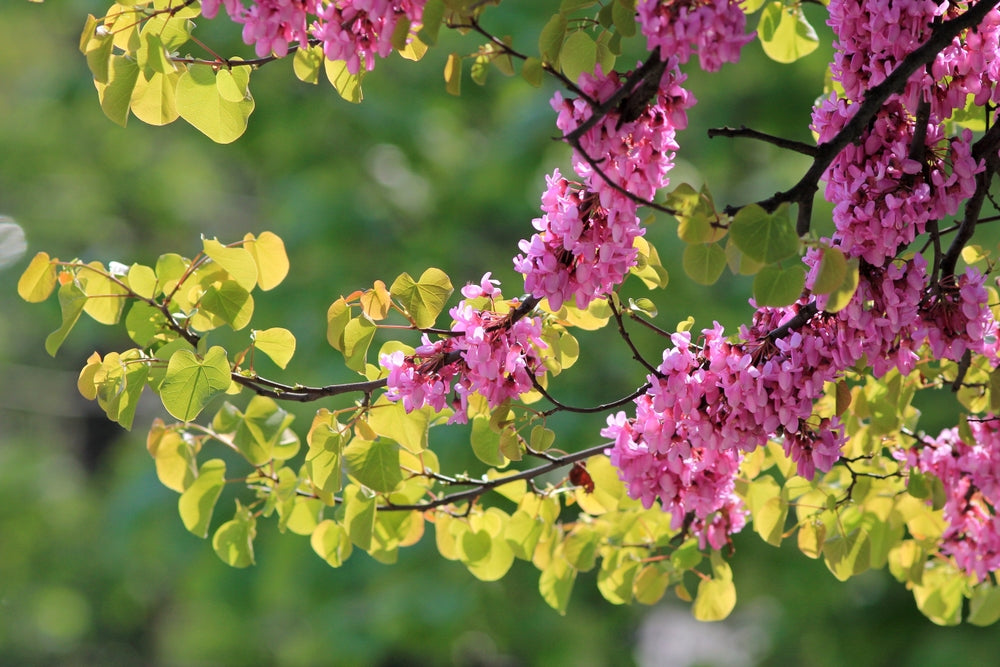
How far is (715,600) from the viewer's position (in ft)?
4.25

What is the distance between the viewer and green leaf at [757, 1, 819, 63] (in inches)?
50.6

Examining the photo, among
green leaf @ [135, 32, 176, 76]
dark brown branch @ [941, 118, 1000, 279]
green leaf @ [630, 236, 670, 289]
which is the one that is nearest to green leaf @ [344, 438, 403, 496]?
green leaf @ [630, 236, 670, 289]

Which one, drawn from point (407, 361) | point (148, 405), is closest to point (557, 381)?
point (407, 361)

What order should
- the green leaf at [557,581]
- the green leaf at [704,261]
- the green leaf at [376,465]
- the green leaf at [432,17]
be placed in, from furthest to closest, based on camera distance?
the green leaf at [557,581], the green leaf at [376,465], the green leaf at [704,261], the green leaf at [432,17]

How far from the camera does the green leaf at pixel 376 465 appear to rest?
1.06 meters

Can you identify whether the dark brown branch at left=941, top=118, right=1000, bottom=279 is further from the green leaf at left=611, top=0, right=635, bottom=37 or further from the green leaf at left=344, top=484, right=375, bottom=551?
the green leaf at left=344, top=484, right=375, bottom=551

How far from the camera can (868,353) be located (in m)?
0.93

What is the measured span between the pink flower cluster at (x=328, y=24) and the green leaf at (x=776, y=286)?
35 centimetres

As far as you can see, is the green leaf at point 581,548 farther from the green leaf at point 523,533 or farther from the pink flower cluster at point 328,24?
the pink flower cluster at point 328,24

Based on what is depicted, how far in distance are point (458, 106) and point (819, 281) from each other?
3.55 meters

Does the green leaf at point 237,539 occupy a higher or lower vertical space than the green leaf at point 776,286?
lower

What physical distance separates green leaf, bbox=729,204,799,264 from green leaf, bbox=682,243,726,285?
6cm

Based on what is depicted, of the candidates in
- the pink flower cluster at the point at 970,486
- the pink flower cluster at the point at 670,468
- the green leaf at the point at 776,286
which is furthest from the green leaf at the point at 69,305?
the pink flower cluster at the point at 970,486

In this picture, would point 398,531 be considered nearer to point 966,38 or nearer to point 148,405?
point 966,38
